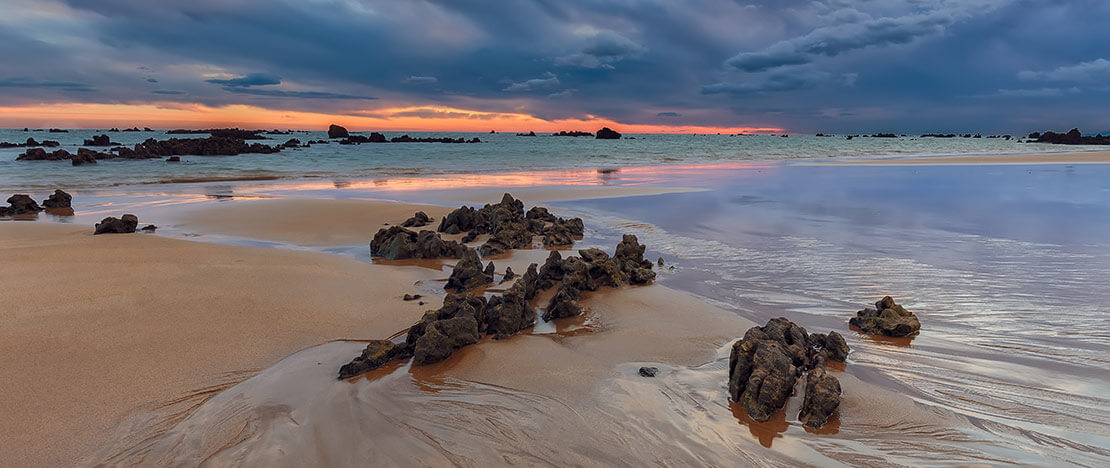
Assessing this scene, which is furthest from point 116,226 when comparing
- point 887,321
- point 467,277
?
point 887,321

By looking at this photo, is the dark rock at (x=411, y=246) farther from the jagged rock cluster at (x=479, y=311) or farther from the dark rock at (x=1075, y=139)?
the dark rock at (x=1075, y=139)

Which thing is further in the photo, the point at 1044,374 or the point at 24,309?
the point at 24,309

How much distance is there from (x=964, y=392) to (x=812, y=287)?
107 inches

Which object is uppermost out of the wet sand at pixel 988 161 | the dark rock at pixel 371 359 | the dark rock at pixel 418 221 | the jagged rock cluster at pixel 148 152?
the jagged rock cluster at pixel 148 152

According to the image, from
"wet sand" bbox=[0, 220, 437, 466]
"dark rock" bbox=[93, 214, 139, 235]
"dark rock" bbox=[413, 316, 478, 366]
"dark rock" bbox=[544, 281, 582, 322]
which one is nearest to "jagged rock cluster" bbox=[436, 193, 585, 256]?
"wet sand" bbox=[0, 220, 437, 466]

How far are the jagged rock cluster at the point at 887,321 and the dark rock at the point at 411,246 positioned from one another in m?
5.28

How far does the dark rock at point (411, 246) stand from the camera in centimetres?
812

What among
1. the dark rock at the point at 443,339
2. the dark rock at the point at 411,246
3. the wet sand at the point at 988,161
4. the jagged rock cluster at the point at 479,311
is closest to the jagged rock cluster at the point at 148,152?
the dark rock at the point at 411,246

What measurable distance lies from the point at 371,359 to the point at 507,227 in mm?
5659

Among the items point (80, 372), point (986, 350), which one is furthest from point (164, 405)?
point (986, 350)

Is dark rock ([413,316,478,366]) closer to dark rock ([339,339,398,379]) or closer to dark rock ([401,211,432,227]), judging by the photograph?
dark rock ([339,339,398,379])

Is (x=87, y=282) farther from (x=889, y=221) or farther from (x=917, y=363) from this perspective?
(x=889, y=221)

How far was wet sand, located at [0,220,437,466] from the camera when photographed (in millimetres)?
3482

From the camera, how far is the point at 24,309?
5.18 m
